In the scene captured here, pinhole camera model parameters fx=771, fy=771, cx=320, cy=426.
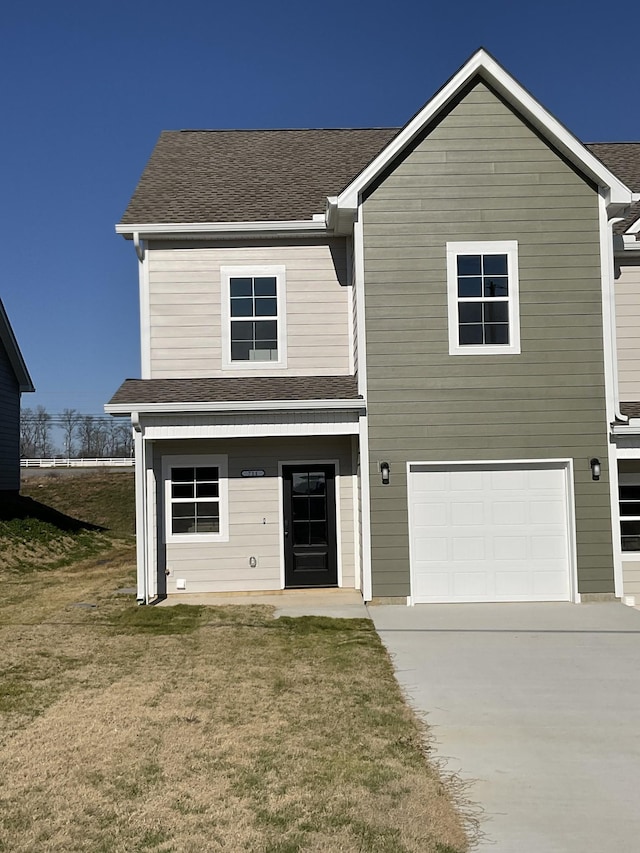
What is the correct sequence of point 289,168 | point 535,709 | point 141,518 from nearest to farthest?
point 535,709
point 141,518
point 289,168

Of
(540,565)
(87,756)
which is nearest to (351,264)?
(540,565)

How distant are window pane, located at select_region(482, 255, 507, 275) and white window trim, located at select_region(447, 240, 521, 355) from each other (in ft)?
0.21

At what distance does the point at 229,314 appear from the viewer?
12945mm

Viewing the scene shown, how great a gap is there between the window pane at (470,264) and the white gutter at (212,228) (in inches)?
94.2

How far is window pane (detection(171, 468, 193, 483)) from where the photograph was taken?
12834 millimetres

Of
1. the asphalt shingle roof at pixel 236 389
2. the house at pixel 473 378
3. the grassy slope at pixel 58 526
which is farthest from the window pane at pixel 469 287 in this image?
the grassy slope at pixel 58 526

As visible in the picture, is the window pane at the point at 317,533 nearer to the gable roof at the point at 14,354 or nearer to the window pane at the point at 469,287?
the window pane at the point at 469,287

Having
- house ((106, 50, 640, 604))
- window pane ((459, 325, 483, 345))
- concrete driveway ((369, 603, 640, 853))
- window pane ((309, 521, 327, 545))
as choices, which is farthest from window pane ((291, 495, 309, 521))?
window pane ((459, 325, 483, 345))

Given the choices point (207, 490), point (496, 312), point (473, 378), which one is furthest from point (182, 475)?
point (496, 312)

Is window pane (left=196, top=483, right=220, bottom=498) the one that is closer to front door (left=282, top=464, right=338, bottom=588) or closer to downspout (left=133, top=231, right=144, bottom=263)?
front door (left=282, top=464, right=338, bottom=588)

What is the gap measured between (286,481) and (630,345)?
241 inches

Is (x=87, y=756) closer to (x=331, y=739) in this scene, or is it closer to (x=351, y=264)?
(x=331, y=739)

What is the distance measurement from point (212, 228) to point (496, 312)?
4825mm

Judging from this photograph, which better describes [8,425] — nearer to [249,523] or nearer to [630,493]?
[249,523]
